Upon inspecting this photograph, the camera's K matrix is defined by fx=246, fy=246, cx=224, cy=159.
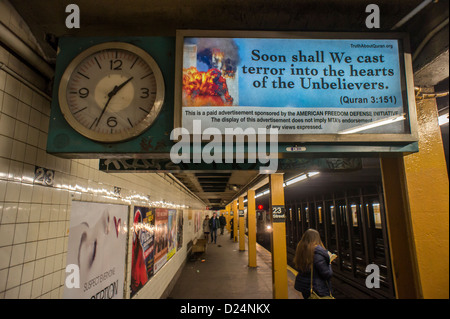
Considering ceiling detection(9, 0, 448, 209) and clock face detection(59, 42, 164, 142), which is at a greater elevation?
ceiling detection(9, 0, 448, 209)

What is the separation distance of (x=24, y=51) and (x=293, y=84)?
1872 mm

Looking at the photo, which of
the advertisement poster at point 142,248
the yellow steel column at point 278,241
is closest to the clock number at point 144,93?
the advertisement poster at point 142,248

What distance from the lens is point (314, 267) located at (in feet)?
11.9

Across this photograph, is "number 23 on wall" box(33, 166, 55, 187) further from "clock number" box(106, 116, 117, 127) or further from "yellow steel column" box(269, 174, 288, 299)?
"yellow steel column" box(269, 174, 288, 299)

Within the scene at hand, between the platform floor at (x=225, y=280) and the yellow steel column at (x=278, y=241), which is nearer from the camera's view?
the yellow steel column at (x=278, y=241)

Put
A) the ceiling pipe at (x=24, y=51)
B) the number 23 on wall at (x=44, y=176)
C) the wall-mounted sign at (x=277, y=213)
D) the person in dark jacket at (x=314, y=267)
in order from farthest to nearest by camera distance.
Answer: the wall-mounted sign at (x=277, y=213)
the person in dark jacket at (x=314, y=267)
the number 23 on wall at (x=44, y=176)
the ceiling pipe at (x=24, y=51)

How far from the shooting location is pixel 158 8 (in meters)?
1.76

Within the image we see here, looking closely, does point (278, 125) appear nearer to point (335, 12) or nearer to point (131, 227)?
point (335, 12)

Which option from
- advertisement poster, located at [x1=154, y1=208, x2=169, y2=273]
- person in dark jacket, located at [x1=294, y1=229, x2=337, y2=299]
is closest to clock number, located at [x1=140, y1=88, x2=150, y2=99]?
person in dark jacket, located at [x1=294, y1=229, x2=337, y2=299]

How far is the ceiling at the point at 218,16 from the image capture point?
1.71 metres

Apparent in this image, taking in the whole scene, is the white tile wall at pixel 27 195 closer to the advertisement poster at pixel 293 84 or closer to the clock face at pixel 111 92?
the clock face at pixel 111 92

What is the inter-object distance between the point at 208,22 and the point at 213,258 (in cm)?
1199

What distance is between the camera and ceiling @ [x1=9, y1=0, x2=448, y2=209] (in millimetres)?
1705

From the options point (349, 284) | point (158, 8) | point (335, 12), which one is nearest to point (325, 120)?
point (335, 12)
